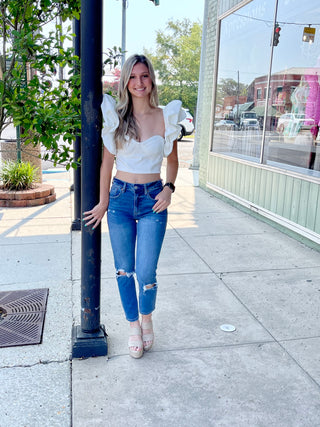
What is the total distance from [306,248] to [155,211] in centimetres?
315

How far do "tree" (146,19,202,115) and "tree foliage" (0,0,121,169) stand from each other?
44519mm

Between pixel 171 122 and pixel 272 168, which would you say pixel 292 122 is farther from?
pixel 171 122

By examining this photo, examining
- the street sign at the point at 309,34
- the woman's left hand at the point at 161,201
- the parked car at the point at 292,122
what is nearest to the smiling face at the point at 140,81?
the woman's left hand at the point at 161,201

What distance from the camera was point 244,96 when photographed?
7637 mm

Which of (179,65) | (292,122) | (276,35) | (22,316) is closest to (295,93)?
(292,122)

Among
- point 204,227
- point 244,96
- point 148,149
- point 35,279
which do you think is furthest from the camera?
point 244,96

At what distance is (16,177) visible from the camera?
760cm

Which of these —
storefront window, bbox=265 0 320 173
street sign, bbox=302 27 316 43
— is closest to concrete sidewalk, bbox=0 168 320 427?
storefront window, bbox=265 0 320 173

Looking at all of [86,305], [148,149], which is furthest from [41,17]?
[86,305]

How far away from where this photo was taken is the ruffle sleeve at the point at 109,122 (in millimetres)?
2693

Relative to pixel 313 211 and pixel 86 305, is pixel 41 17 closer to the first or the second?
pixel 86 305

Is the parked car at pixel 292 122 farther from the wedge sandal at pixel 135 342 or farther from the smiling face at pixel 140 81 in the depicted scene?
the wedge sandal at pixel 135 342

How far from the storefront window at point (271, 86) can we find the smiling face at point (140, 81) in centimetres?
338

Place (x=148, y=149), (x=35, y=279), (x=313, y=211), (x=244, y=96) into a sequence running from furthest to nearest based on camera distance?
(x=244, y=96), (x=313, y=211), (x=35, y=279), (x=148, y=149)
